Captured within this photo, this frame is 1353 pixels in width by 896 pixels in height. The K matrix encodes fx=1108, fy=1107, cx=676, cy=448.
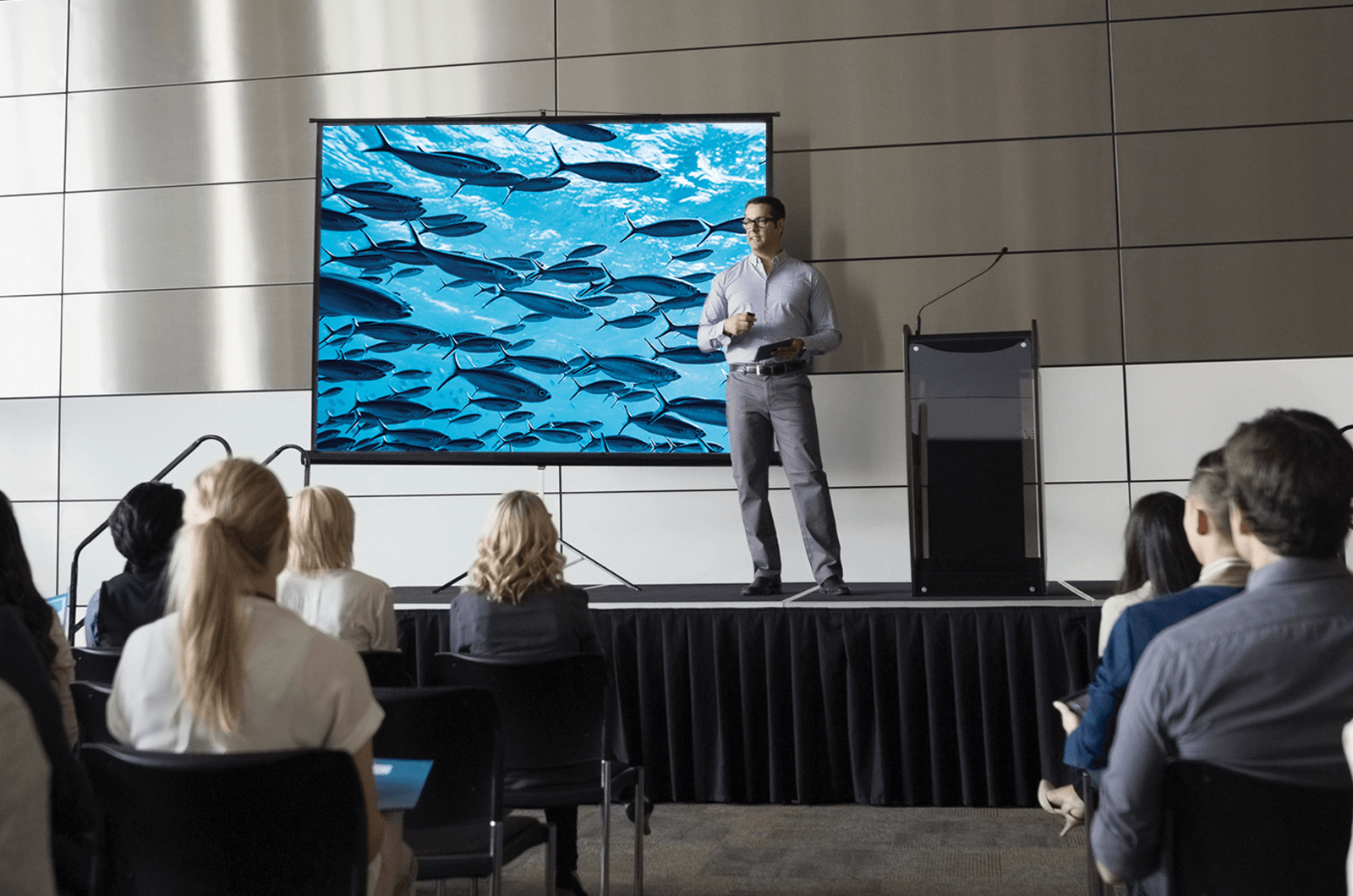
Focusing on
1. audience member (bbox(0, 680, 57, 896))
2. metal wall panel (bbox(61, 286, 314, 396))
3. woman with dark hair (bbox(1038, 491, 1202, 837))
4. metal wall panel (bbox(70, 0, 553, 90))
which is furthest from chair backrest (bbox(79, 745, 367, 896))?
metal wall panel (bbox(70, 0, 553, 90))

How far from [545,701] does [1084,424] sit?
133 inches

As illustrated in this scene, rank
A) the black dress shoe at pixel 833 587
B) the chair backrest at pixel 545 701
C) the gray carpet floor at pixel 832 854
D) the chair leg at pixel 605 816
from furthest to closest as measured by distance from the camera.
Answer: the black dress shoe at pixel 833 587
the gray carpet floor at pixel 832 854
the chair leg at pixel 605 816
the chair backrest at pixel 545 701

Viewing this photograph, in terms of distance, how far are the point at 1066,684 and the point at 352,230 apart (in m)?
3.72

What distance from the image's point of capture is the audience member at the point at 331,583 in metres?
2.78

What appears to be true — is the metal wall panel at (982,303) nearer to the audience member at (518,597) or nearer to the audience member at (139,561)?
the audience member at (518,597)

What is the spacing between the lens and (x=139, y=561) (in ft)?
9.44

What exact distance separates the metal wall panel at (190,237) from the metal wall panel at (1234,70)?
4052 millimetres

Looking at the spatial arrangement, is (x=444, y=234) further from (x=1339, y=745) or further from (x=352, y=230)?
(x=1339, y=745)

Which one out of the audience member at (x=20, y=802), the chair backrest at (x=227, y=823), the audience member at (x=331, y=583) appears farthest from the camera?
the audience member at (x=331, y=583)

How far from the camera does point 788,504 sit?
17.2ft

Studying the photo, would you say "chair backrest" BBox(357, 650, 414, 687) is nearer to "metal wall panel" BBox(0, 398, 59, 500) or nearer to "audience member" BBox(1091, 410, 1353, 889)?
"audience member" BBox(1091, 410, 1353, 889)

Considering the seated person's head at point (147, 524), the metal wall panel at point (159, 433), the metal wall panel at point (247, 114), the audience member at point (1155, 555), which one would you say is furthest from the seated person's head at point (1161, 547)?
the metal wall panel at point (159, 433)

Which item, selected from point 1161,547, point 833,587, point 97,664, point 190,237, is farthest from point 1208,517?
point 190,237

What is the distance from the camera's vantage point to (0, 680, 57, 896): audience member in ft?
3.59
